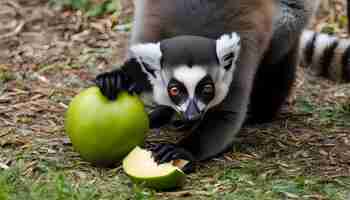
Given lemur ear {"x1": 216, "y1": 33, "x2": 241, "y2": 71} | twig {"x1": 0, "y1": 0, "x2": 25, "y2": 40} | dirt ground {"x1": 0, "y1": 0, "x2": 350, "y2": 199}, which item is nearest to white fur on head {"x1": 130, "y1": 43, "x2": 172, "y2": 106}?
lemur ear {"x1": 216, "y1": 33, "x2": 241, "y2": 71}

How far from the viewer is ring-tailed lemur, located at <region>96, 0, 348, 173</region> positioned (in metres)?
4.77

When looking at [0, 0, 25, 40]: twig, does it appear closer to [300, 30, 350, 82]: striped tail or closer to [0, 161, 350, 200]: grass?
[300, 30, 350, 82]: striped tail

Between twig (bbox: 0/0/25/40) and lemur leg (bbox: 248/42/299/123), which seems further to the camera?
twig (bbox: 0/0/25/40)

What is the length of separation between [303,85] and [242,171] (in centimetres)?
230

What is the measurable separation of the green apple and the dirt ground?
150 millimetres

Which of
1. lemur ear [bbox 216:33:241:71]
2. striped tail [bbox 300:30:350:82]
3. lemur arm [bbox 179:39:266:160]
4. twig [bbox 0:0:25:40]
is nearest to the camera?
lemur ear [bbox 216:33:241:71]

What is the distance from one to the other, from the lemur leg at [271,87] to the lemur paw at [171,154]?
1.30 m

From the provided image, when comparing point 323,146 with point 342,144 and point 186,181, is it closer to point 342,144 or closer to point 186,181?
point 342,144

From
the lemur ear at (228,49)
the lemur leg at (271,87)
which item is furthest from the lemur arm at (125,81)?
the lemur leg at (271,87)

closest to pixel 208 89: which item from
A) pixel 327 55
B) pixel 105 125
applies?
pixel 105 125

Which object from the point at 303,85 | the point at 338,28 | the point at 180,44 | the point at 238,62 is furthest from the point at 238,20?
the point at 338,28

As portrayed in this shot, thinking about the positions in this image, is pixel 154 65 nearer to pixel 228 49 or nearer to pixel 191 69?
pixel 191 69

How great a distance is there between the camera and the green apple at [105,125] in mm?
4801

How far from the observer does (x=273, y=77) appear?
245 inches
